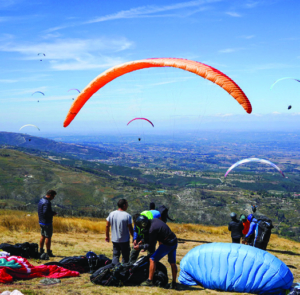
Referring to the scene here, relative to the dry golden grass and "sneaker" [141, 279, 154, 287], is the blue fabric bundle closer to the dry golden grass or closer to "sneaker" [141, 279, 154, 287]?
the dry golden grass

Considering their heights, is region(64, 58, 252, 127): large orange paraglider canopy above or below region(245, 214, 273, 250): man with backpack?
above

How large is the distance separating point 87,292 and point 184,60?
27.8 ft

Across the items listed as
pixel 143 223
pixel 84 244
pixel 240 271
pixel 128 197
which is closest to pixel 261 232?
pixel 240 271

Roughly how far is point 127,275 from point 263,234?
6.18 m

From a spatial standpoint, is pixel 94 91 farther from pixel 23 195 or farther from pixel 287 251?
pixel 23 195

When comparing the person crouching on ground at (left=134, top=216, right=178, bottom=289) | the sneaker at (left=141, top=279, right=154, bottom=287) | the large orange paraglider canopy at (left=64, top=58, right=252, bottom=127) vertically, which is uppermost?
the large orange paraglider canopy at (left=64, top=58, right=252, bottom=127)

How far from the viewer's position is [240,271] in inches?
256

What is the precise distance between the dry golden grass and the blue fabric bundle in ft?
1.28

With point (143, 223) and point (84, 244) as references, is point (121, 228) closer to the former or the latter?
point (143, 223)

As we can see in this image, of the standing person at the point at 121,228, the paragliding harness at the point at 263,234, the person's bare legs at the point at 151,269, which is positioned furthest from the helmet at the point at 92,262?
the paragliding harness at the point at 263,234

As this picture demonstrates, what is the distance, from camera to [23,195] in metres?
66.2

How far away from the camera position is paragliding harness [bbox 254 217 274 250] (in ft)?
34.1

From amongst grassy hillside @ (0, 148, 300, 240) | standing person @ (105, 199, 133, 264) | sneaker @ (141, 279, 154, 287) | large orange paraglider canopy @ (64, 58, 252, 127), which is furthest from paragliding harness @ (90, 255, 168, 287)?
grassy hillside @ (0, 148, 300, 240)

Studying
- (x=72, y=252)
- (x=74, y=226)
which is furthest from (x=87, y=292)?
(x=74, y=226)
